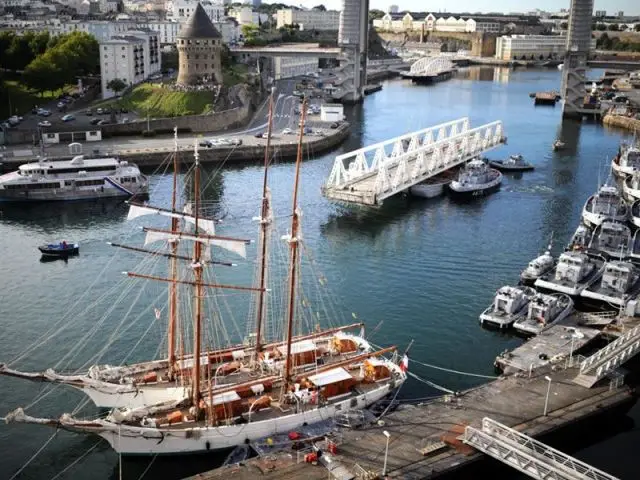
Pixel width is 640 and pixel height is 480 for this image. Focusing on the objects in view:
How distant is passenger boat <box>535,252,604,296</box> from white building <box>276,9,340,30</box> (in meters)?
115

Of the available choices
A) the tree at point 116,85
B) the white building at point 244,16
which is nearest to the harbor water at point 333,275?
the tree at point 116,85

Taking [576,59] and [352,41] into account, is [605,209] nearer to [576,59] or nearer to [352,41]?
[576,59]

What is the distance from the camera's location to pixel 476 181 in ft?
131

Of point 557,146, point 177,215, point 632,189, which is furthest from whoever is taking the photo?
point 557,146

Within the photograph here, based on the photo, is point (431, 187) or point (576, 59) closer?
point (431, 187)

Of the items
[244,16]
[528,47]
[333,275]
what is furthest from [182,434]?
[528,47]

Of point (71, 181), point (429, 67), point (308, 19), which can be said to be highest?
point (308, 19)

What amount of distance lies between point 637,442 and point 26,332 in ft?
57.3

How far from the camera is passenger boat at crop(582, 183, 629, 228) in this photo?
3209 centimetres

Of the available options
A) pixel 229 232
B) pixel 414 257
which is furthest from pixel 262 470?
pixel 229 232

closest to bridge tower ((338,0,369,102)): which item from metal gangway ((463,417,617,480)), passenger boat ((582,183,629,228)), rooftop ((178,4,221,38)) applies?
rooftop ((178,4,221,38))

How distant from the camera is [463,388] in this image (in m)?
19.0

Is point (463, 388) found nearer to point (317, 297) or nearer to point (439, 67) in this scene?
point (317, 297)

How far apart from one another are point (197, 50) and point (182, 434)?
48478 millimetres
